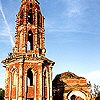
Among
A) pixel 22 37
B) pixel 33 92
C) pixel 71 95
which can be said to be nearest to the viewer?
pixel 33 92

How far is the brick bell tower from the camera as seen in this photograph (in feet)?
80.6

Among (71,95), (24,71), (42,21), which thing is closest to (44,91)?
(24,71)

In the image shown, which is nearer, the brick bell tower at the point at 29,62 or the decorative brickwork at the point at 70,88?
the brick bell tower at the point at 29,62

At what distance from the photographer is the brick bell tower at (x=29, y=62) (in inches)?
968

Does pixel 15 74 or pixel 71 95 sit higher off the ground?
pixel 15 74

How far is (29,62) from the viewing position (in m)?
25.3

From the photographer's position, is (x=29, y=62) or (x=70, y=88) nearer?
(x=29, y=62)

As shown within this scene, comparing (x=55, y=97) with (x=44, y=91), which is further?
(x=55, y=97)

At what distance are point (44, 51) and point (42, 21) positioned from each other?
3611 mm

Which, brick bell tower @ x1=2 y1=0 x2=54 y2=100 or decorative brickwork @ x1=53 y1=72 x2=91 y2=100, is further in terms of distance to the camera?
decorative brickwork @ x1=53 y1=72 x2=91 y2=100

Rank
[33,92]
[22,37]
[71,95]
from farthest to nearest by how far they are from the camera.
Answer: [71,95] < [22,37] < [33,92]

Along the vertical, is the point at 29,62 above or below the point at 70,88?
above

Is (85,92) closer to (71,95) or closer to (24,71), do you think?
(71,95)

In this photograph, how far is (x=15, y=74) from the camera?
2536cm
